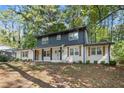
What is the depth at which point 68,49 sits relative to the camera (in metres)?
16.0

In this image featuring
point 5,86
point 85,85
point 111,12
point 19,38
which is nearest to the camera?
point 5,86

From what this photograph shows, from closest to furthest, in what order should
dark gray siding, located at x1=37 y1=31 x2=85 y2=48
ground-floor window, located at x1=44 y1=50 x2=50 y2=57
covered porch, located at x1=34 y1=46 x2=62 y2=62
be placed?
1. dark gray siding, located at x1=37 y1=31 x2=85 y2=48
2. covered porch, located at x1=34 y1=46 x2=62 y2=62
3. ground-floor window, located at x1=44 y1=50 x2=50 y2=57

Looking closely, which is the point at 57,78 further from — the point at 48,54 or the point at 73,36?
the point at 48,54

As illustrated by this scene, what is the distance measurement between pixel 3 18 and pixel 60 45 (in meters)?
5.02

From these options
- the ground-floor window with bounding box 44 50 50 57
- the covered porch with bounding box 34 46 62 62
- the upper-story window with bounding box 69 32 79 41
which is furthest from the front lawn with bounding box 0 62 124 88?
the ground-floor window with bounding box 44 50 50 57

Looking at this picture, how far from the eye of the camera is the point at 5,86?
7.57 metres

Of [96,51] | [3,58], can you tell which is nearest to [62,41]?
[96,51]

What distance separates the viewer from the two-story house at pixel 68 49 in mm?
14477

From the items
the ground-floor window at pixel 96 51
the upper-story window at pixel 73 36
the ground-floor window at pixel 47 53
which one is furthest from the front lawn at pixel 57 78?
the ground-floor window at pixel 47 53

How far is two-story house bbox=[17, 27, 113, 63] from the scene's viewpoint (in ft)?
47.5

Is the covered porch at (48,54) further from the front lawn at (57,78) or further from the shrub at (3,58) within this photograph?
the front lawn at (57,78)

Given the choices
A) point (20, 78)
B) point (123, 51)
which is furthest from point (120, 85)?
point (20, 78)

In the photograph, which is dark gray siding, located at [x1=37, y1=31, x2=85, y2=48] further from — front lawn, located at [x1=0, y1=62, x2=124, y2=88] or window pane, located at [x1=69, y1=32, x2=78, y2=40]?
front lawn, located at [x1=0, y1=62, x2=124, y2=88]

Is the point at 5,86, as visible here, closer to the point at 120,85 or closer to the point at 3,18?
the point at 120,85
